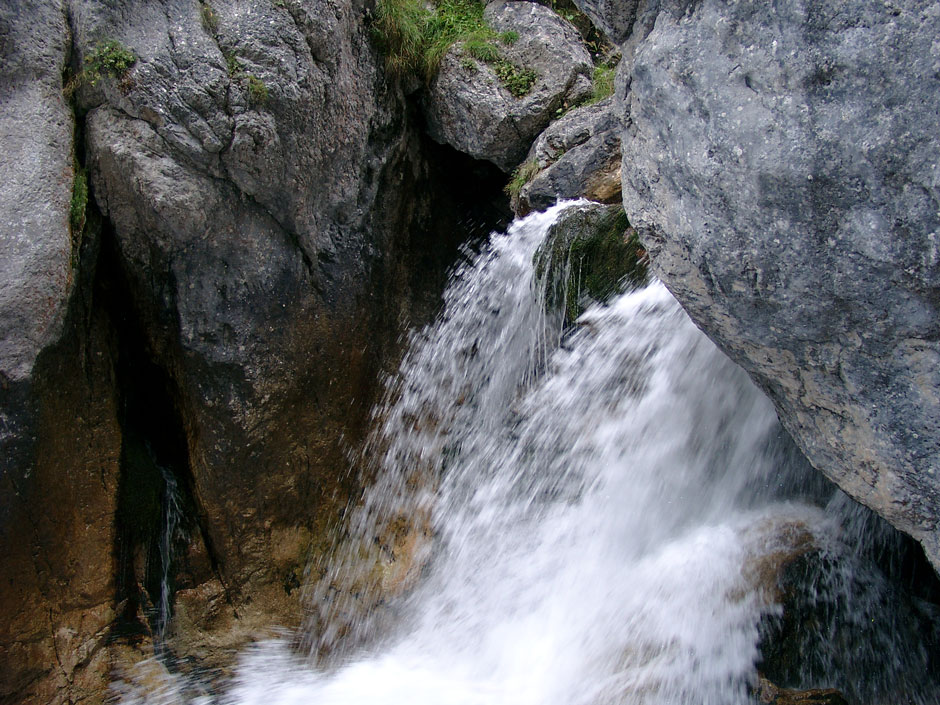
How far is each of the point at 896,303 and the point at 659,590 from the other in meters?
1.80

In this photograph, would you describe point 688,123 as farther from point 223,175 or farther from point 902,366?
point 223,175

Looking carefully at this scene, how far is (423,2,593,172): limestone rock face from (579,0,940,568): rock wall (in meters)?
2.40

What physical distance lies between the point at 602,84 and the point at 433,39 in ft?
4.00

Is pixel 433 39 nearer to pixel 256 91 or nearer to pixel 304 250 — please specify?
pixel 256 91

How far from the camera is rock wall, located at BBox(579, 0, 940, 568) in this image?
193cm

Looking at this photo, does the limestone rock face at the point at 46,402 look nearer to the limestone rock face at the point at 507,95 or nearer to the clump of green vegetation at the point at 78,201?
the clump of green vegetation at the point at 78,201

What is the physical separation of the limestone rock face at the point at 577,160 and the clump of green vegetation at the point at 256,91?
5.48 feet

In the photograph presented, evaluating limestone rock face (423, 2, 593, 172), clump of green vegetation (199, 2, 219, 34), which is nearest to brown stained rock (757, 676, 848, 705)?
limestone rock face (423, 2, 593, 172)

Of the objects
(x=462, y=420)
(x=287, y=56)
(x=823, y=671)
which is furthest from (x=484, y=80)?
(x=823, y=671)

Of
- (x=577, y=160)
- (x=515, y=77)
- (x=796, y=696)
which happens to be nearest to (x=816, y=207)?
(x=796, y=696)

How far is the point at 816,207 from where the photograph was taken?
2078mm

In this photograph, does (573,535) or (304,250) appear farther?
(304,250)

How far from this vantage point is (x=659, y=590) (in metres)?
3.34

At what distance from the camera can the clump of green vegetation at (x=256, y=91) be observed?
161 inches
